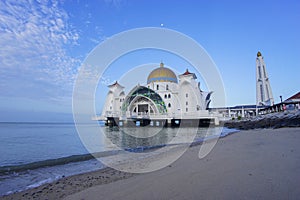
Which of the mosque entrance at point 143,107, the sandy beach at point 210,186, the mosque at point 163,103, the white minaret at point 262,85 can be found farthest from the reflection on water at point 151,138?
the white minaret at point 262,85

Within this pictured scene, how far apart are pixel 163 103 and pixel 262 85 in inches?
1245

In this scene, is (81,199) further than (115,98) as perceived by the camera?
No

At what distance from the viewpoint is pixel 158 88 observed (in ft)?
144

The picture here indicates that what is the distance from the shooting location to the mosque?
3405cm

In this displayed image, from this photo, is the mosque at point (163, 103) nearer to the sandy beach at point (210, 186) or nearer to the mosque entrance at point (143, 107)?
the mosque entrance at point (143, 107)

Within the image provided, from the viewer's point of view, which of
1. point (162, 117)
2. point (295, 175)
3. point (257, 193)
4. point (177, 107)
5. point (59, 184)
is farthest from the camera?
point (177, 107)

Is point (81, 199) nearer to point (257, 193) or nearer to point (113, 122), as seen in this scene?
point (257, 193)

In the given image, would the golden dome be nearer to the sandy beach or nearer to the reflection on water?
the reflection on water

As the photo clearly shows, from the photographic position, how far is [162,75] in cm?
4472

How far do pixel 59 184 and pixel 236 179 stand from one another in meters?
3.39

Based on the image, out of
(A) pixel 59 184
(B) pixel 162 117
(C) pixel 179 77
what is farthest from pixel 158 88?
(A) pixel 59 184

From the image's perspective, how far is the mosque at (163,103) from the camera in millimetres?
34047

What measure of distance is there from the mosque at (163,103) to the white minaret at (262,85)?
1665cm

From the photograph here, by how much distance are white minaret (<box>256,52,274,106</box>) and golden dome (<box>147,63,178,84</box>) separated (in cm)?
2578
